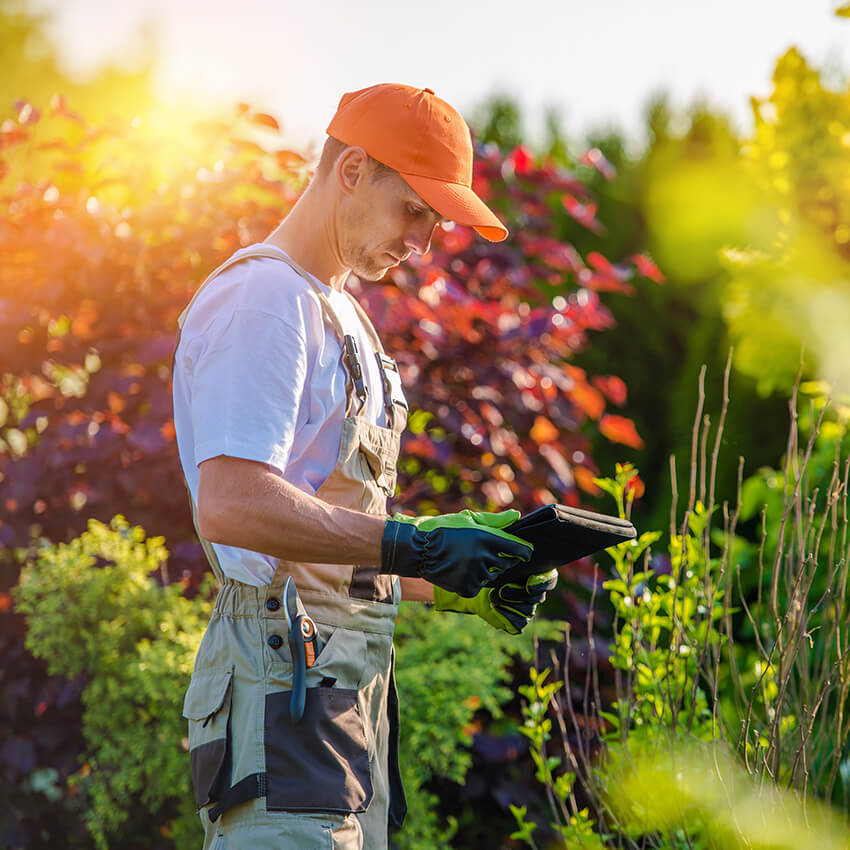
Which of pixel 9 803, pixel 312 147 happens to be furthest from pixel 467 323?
pixel 9 803

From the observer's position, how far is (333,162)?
1.87 metres

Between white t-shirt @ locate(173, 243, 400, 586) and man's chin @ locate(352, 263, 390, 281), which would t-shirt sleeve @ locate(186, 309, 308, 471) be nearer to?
white t-shirt @ locate(173, 243, 400, 586)

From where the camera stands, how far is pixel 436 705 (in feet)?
9.11

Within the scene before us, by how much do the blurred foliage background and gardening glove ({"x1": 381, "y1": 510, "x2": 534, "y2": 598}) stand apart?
122cm

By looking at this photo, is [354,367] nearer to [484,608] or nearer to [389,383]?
[389,383]

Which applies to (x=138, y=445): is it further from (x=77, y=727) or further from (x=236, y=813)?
(x=236, y=813)

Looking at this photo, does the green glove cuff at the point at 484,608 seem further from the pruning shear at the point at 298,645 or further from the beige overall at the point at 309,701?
the pruning shear at the point at 298,645

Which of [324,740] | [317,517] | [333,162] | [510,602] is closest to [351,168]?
[333,162]

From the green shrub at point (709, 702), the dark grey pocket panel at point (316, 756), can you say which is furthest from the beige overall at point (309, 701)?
the green shrub at point (709, 702)

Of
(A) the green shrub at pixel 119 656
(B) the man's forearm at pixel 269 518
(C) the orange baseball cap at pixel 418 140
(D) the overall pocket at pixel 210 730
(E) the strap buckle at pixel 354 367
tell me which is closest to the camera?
(B) the man's forearm at pixel 269 518

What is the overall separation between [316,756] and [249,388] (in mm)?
583

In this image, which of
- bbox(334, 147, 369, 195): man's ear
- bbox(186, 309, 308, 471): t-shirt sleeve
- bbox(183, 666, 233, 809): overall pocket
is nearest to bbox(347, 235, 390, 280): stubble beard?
bbox(334, 147, 369, 195): man's ear

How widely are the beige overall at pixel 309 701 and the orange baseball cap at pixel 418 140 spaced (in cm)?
30

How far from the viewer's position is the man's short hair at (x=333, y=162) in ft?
5.92
